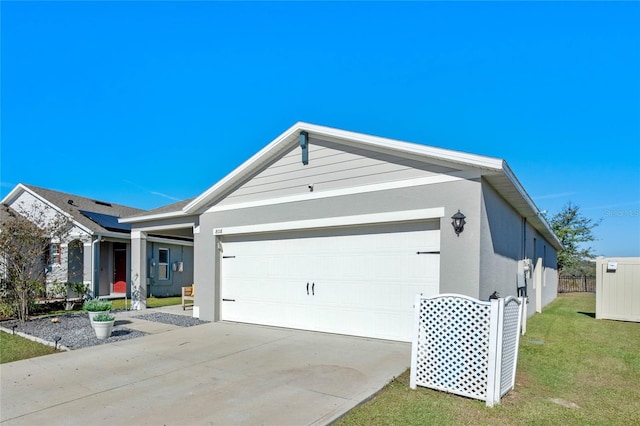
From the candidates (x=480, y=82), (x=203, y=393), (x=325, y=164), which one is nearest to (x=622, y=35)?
(x=480, y=82)

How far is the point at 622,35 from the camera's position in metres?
8.14

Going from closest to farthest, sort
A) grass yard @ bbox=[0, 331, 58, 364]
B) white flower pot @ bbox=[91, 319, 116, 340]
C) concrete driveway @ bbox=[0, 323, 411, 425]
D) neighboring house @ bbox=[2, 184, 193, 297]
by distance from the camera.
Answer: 1. concrete driveway @ bbox=[0, 323, 411, 425]
2. grass yard @ bbox=[0, 331, 58, 364]
3. white flower pot @ bbox=[91, 319, 116, 340]
4. neighboring house @ bbox=[2, 184, 193, 297]

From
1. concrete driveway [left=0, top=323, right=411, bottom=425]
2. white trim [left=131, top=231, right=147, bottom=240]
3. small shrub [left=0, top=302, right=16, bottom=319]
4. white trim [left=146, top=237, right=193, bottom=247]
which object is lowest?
small shrub [left=0, top=302, right=16, bottom=319]

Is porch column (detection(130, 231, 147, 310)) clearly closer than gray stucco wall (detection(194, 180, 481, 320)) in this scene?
No

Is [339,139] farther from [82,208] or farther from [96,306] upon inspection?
[82,208]

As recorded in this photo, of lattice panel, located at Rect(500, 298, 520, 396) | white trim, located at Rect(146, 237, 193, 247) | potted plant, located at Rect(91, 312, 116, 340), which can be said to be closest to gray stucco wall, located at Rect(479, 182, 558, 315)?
lattice panel, located at Rect(500, 298, 520, 396)

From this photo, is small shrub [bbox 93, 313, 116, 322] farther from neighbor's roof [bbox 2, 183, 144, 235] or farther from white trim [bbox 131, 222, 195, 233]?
neighbor's roof [bbox 2, 183, 144, 235]

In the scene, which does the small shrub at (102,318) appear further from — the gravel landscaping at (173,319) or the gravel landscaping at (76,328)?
the gravel landscaping at (173,319)

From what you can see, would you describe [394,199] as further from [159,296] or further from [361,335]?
[159,296]

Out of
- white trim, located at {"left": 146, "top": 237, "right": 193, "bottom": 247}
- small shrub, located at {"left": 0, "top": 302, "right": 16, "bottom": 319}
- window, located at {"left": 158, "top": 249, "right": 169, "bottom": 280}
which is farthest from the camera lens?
window, located at {"left": 158, "top": 249, "right": 169, "bottom": 280}

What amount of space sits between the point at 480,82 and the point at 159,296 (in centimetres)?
1589

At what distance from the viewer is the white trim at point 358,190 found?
6844 mm

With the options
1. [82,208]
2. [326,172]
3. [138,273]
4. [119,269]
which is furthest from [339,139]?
[82,208]

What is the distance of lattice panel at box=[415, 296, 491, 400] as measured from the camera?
4516 millimetres
